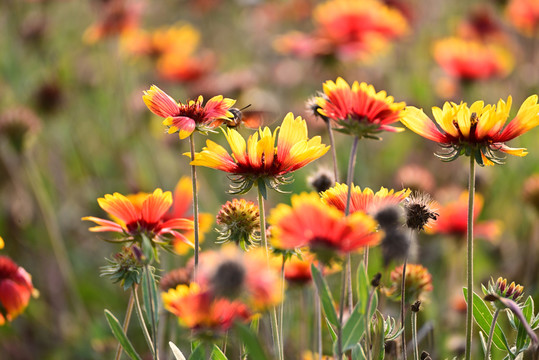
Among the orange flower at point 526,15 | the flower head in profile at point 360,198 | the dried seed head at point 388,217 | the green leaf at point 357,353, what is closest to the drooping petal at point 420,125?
the flower head in profile at point 360,198

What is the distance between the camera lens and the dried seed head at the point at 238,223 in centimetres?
117

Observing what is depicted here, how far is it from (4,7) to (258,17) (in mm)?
1885

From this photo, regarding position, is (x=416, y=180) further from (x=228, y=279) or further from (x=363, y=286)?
(x=228, y=279)

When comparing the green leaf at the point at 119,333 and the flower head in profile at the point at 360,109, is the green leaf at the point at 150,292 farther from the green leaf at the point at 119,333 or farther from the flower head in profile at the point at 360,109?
the flower head in profile at the point at 360,109

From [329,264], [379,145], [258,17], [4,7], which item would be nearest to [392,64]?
[379,145]

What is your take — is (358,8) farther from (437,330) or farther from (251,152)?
(251,152)

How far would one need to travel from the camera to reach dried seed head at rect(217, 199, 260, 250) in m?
1.17

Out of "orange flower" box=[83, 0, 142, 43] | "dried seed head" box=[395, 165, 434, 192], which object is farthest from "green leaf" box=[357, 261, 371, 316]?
"orange flower" box=[83, 0, 142, 43]

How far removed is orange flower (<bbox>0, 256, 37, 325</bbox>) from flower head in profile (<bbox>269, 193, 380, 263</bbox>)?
2.39 ft

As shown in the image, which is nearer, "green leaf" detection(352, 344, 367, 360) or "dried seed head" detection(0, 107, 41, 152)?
"green leaf" detection(352, 344, 367, 360)

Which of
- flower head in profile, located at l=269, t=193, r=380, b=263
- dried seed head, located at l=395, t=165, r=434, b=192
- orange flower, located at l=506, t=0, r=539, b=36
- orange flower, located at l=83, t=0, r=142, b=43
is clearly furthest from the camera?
orange flower, located at l=506, t=0, r=539, b=36

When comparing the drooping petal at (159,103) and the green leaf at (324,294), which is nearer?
the green leaf at (324,294)

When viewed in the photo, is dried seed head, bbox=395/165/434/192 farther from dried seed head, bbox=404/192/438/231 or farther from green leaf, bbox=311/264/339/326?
green leaf, bbox=311/264/339/326

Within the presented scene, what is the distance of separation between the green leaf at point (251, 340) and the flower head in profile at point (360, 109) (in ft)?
1.29
